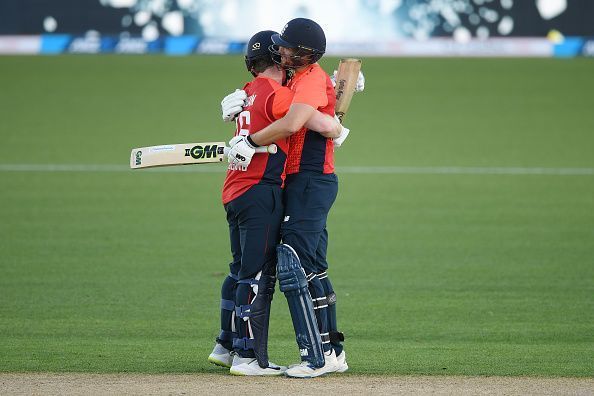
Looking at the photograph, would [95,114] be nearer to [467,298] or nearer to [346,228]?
[346,228]

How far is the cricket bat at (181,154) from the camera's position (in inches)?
266

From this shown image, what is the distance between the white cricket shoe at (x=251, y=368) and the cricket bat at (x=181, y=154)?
1.22 meters

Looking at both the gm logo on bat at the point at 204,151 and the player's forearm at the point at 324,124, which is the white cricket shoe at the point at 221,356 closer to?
the gm logo on bat at the point at 204,151

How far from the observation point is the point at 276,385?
6473mm

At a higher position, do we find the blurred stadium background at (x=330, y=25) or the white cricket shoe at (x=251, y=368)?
the blurred stadium background at (x=330, y=25)

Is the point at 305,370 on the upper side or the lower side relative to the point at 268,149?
lower

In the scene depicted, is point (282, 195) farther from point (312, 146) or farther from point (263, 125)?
point (263, 125)

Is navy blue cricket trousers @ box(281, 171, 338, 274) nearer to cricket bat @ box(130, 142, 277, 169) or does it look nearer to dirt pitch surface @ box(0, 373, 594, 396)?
cricket bat @ box(130, 142, 277, 169)

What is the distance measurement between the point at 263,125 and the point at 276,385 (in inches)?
59.8

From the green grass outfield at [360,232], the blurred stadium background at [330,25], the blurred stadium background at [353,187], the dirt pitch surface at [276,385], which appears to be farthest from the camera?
the blurred stadium background at [330,25]

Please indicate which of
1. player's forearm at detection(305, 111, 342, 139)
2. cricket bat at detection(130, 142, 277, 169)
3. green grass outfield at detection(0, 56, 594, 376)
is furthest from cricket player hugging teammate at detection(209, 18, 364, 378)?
green grass outfield at detection(0, 56, 594, 376)

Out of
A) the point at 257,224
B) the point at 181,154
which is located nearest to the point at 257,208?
the point at 257,224

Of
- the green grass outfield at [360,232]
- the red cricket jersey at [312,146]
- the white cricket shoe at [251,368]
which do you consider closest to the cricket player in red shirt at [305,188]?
the red cricket jersey at [312,146]

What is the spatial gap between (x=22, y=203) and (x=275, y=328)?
6.35 metres
